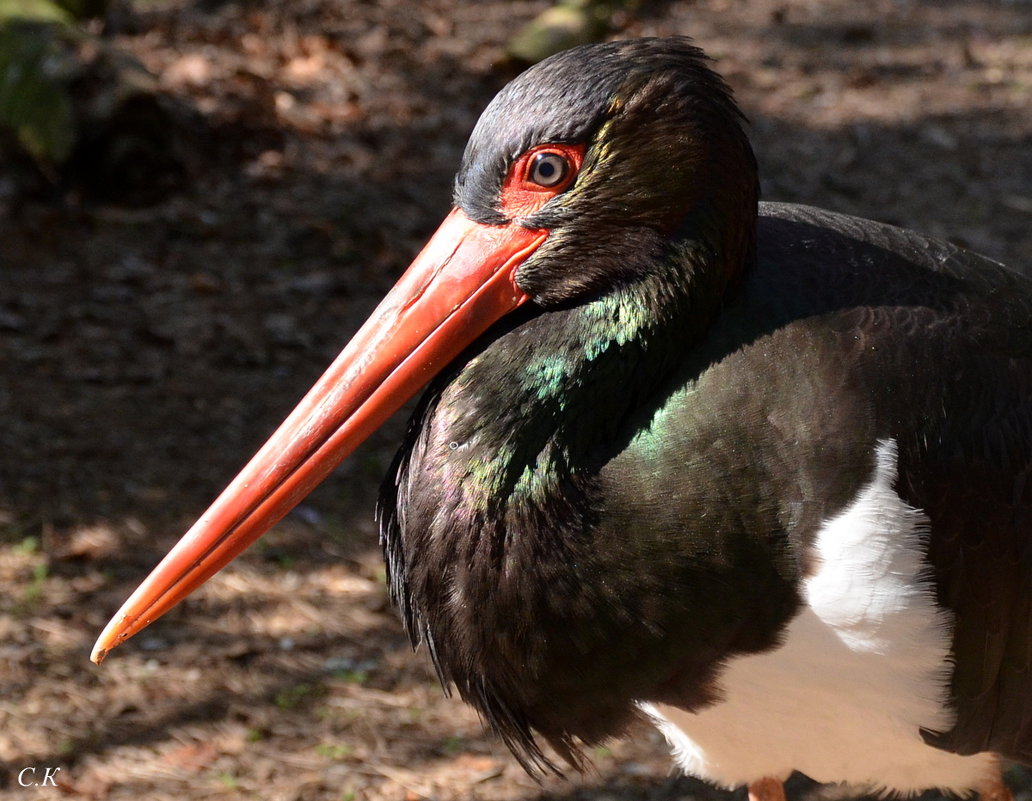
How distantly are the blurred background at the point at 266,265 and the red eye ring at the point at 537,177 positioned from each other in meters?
1.60

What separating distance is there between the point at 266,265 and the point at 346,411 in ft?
10.8

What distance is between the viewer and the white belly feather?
2.40 m

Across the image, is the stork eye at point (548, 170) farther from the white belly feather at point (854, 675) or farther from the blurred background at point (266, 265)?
the blurred background at point (266, 265)

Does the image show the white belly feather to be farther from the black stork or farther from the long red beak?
the long red beak

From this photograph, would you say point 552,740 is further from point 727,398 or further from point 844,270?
point 844,270

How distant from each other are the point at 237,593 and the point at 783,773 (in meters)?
1.82

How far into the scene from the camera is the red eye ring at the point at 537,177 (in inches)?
93.7

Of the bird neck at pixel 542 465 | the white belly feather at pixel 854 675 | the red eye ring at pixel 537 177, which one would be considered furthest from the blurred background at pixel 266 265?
the red eye ring at pixel 537 177

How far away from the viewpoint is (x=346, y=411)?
8.25 ft

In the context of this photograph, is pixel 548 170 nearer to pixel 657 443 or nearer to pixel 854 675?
pixel 657 443

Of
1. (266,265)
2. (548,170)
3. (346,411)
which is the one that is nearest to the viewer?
(548,170)

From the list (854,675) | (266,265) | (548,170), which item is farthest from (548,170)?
(266,265)

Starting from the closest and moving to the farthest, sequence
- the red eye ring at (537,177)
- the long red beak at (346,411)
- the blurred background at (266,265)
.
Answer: the red eye ring at (537,177) → the long red beak at (346,411) → the blurred background at (266,265)

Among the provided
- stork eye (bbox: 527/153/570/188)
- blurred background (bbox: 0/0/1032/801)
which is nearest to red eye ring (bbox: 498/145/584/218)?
stork eye (bbox: 527/153/570/188)
